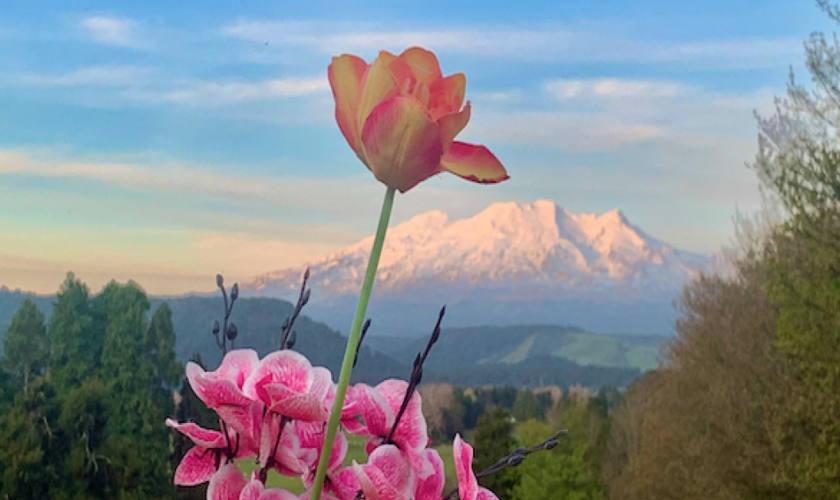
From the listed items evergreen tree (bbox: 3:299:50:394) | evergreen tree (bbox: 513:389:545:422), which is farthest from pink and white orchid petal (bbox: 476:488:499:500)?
evergreen tree (bbox: 513:389:545:422)

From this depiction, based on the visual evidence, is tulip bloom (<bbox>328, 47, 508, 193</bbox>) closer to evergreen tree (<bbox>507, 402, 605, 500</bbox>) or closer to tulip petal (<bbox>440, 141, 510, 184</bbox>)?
tulip petal (<bbox>440, 141, 510, 184</bbox>)

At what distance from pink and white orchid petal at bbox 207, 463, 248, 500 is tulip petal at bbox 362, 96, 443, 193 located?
14.0 inches

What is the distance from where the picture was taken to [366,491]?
0.88m

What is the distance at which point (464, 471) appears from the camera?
0.95 m

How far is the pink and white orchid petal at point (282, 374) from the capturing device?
0.90 metres

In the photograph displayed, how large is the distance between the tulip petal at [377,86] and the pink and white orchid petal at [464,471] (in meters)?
0.35

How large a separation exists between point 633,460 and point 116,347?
10356mm

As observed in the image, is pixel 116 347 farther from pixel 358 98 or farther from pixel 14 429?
pixel 358 98

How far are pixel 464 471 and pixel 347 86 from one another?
0.42 m

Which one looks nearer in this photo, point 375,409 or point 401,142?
point 401,142

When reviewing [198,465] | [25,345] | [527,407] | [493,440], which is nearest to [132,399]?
[25,345]

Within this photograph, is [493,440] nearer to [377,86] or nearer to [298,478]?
[298,478]

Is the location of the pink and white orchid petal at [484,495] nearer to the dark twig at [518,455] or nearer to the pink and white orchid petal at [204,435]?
the dark twig at [518,455]

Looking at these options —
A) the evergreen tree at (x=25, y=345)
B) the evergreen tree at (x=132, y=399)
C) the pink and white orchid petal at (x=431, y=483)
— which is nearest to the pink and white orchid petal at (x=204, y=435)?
the pink and white orchid petal at (x=431, y=483)
